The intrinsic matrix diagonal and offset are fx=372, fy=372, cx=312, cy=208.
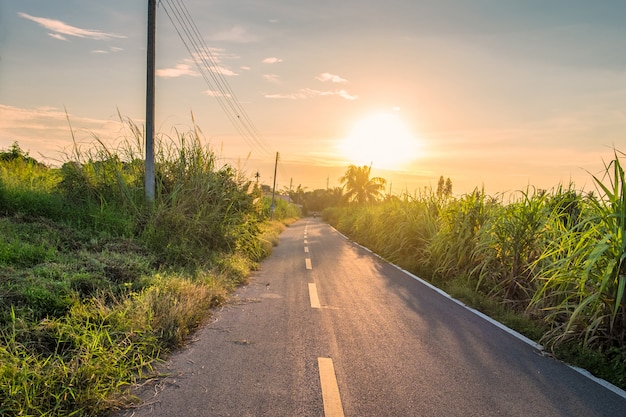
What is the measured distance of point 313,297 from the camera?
6707 mm

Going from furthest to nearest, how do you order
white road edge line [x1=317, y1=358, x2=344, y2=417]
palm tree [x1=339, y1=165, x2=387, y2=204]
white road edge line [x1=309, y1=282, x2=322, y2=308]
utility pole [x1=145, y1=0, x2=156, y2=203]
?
palm tree [x1=339, y1=165, x2=387, y2=204]
utility pole [x1=145, y1=0, x2=156, y2=203]
white road edge line [x1=309, y1=282, x2=322, y2=308]
white road edge line [x1=317, y1=358, x2=344, y2=417]

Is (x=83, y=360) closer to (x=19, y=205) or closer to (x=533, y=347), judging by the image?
(x=533, y=347)

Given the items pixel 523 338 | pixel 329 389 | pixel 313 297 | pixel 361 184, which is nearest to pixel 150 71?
pixel 313 297

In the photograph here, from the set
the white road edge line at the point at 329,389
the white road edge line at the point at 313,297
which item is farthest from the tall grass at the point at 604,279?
the white road edge line at the point at 313,297

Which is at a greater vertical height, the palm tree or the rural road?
the palm tree

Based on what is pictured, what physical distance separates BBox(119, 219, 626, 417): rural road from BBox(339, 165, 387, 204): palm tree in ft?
146

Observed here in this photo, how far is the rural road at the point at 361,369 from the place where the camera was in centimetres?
302

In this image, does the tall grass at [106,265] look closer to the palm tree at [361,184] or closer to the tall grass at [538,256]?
the tall grass at [538,256]

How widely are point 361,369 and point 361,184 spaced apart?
47.6 m

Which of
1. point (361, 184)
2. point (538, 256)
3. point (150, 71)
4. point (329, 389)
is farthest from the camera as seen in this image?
point (361, 184)

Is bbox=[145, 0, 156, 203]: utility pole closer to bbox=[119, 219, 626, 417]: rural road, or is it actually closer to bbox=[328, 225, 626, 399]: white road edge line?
bbox=[119, 219, 626, 417]: rural road

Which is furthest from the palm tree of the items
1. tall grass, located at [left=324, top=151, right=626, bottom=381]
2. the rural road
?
the rural road

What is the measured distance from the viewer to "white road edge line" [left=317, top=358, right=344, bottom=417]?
2.90 metres

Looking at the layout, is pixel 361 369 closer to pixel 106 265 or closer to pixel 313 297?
pixel 313 297
